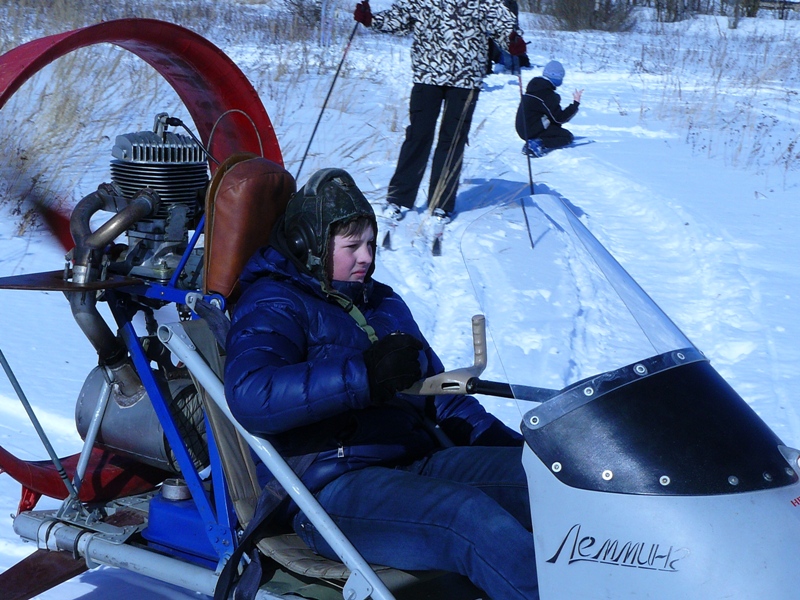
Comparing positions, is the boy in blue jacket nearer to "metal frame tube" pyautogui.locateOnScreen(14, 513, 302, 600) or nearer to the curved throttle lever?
the curved throttle lever

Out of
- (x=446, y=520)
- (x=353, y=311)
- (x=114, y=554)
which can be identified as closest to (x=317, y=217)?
(x=353, y=311)

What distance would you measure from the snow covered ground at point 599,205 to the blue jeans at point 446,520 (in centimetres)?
37

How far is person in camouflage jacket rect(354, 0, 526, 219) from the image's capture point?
6.73 meters

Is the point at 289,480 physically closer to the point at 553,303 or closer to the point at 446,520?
the point at 446,520

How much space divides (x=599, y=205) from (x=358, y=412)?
6180 mm

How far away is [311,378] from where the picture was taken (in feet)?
6.97

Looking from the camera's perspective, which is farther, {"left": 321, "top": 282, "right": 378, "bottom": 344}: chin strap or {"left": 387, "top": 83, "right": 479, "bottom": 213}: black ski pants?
{"left": 387, "top": 83, "right": 479, "bottom": 213}: black ski pants

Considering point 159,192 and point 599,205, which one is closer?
point 159,192

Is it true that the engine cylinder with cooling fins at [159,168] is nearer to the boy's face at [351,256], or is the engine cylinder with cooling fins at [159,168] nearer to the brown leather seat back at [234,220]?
the brown leather seat back at [234,220]

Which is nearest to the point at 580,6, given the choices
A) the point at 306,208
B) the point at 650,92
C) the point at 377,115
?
the point at 650,92

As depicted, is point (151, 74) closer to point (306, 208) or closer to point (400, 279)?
point (400, 279)

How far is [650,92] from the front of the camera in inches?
576

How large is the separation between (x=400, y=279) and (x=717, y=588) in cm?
426

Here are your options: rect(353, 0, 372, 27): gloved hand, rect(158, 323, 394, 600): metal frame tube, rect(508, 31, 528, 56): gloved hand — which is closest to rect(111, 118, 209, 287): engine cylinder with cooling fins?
rect(158, 323, 394, 600): metal frame tube
